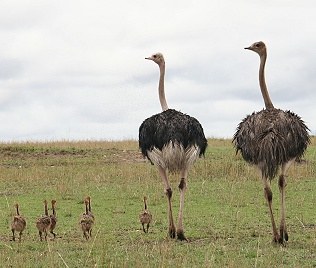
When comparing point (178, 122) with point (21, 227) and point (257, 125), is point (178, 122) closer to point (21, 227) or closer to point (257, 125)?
point (257, 125)

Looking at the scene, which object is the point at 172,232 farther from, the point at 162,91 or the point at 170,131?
the point at 162,91

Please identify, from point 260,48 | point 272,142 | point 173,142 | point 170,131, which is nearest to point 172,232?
point 173,142

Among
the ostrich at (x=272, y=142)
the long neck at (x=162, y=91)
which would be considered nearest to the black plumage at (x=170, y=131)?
the ostrich at (x=272, y=142)

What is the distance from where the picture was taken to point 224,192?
15.7 meters

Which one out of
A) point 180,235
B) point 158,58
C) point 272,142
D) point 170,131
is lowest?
point 180,235

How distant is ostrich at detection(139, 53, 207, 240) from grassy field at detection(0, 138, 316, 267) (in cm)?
110

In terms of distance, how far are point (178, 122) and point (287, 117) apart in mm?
1622

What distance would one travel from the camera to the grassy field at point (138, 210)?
26.7 ft

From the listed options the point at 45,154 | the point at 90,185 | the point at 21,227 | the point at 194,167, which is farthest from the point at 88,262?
the point at 45,154

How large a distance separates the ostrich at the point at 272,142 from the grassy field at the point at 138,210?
1027 mm

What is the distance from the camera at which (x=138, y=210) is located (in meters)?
13.4

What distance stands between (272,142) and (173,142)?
1.46m

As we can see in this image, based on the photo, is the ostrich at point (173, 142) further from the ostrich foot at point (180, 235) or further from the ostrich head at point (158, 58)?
the ostrich head at point (158, 58)

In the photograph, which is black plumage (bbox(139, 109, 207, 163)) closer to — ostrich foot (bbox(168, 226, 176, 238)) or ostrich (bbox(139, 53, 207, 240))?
ostrich (bbox(139, 53, 207, 240))
